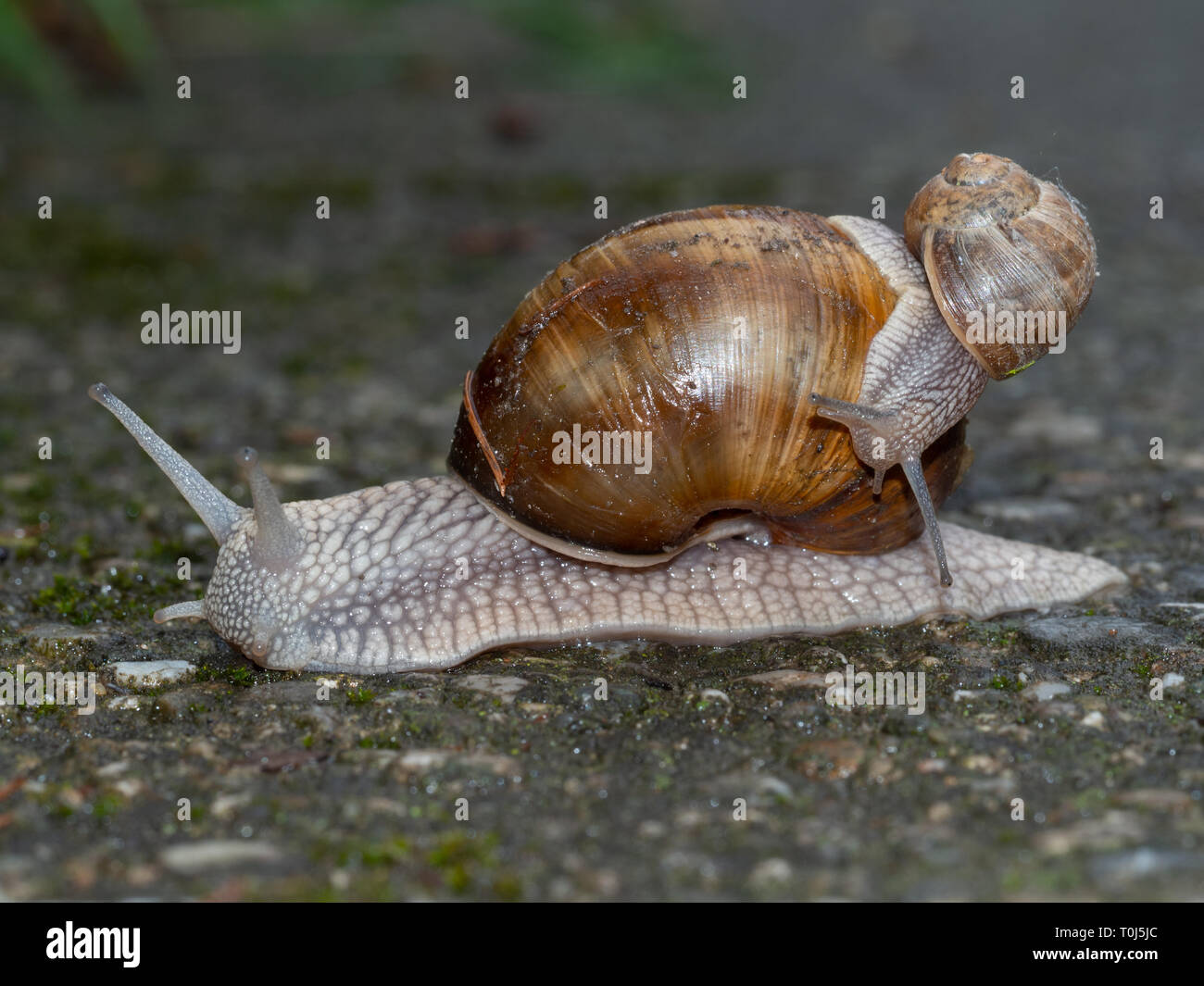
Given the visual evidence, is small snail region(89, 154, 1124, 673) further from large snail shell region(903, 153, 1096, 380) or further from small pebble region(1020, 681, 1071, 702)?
small pebble region(1020, 681, 1071, 702)

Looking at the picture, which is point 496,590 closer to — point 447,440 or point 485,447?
point 485,447

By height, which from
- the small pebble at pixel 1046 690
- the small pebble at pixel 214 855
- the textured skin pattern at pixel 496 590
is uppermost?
the textured skin pattern at pixel 496 590

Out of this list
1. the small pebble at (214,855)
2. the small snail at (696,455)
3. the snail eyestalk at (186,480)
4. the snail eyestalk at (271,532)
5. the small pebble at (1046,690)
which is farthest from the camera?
the snail eyestalk at (186,480)

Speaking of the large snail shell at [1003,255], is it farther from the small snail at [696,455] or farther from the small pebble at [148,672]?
the small pebble at [148,672]

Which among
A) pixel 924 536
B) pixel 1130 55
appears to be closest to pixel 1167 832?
pixel 924 536

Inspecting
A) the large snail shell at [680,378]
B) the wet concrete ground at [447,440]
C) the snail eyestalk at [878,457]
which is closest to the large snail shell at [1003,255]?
the large snail shell at [680,378]

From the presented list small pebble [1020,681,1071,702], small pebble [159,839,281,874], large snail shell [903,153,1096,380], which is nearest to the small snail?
large snail shell [903,153,1096,380]
